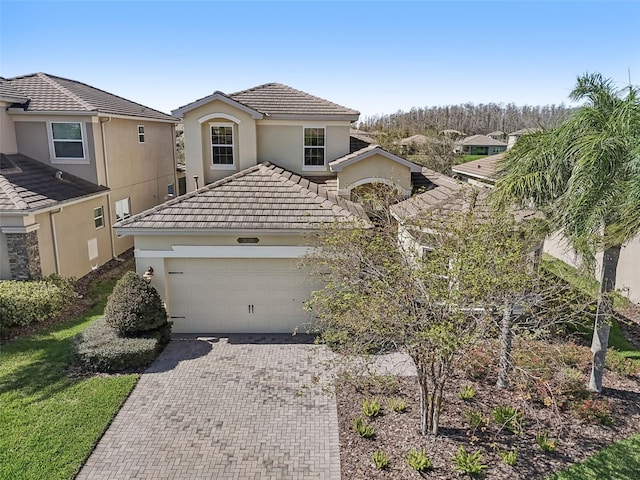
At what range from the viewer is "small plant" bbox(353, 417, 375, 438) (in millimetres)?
7883

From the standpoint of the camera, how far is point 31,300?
1254 cm

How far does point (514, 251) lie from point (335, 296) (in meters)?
3.20

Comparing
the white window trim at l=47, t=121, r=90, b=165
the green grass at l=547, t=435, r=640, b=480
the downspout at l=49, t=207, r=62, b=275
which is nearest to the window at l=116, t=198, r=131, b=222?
the white window trim at l=47, t=121, r=90, b=165

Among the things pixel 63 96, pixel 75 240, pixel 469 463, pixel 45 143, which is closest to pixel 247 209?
pixel 75 240

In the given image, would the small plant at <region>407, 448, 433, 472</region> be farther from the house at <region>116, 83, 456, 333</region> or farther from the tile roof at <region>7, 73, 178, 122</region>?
the tile roof at <region>7, 73, 178, 122</region>

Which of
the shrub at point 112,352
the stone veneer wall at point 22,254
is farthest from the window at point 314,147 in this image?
the stone veneer wall at point 22,254

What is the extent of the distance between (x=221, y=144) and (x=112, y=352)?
9432 millimetres

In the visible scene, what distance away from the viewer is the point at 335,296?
8016 millimetres

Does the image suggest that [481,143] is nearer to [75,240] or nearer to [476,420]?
[75,240]

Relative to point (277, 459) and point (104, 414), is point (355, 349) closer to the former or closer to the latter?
point (277, 459)

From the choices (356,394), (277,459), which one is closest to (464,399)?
(356,394)

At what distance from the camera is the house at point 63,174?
13773 mm

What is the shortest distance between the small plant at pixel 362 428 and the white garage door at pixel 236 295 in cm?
471

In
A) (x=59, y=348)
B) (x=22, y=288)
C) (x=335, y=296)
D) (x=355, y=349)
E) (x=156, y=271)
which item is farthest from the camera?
(x=22, y=288)
